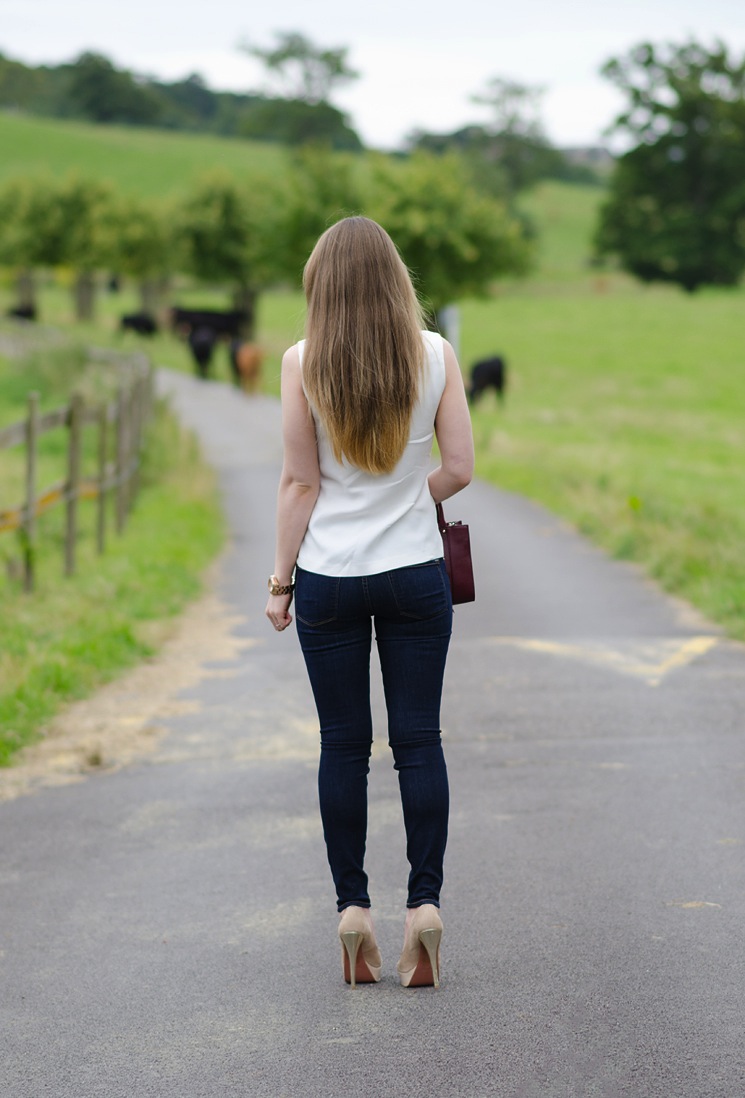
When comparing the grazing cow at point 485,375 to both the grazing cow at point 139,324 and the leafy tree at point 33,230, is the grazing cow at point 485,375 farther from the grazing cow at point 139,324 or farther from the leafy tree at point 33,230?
the leafy tree at point 33,230

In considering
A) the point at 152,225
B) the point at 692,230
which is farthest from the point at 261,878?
the point at 692,230

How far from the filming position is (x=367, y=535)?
11.8ft

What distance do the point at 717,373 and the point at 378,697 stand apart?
3617 cm

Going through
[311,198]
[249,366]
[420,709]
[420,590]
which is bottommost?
[249,366]

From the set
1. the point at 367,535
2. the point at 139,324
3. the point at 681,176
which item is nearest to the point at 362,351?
the point at 367,535

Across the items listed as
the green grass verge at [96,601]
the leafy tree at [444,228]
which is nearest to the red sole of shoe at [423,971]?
the green grass verge at [96,601]

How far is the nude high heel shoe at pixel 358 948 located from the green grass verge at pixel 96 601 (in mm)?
2976

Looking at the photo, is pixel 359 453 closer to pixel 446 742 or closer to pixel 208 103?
pixel 446 742

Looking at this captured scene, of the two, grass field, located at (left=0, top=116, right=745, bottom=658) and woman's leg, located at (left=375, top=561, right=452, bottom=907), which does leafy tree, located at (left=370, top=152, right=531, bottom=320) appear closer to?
grass field, located at (left=0, top=116, right=745, bottom=658)

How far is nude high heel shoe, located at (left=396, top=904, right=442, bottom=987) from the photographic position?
362 centimetres

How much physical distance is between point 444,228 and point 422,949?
3234 centimetres

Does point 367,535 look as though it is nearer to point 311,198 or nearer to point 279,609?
point 279,609

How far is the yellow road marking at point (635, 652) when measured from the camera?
312 inches

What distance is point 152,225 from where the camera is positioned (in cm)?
5862
